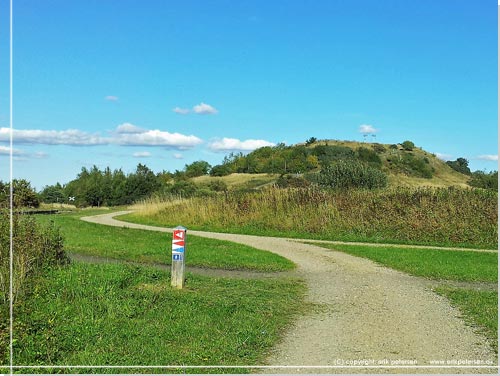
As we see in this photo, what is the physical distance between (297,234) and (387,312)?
13.9 m

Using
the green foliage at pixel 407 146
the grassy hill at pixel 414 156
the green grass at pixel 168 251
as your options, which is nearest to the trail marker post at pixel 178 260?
the green grass at pixel 168 251

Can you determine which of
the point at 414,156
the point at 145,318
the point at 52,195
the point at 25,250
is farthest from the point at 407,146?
the point at 145,318

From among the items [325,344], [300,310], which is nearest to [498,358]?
[325,344]

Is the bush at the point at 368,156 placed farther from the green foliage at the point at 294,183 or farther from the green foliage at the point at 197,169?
the green foliage at the point at 294,183

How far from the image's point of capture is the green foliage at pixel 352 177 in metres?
33.4

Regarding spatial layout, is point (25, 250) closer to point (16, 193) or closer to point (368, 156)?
point (16, 193)

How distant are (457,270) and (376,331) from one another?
6.71m

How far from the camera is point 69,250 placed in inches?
631

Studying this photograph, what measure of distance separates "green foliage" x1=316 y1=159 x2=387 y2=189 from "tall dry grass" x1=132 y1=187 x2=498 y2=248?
7.54m

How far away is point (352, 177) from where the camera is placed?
33.6 m

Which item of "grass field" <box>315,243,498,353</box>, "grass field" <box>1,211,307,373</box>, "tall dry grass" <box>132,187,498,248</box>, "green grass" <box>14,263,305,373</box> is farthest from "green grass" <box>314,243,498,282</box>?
"green grass" <box>14,263,305,373</box>

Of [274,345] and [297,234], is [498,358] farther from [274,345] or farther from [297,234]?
[297,234]

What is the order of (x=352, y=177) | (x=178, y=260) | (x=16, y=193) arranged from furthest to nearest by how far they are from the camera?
(x=352, y=177)
(x=16, y=193)
(x=178, y=260)

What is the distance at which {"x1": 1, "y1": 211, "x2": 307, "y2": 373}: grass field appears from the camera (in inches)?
239
